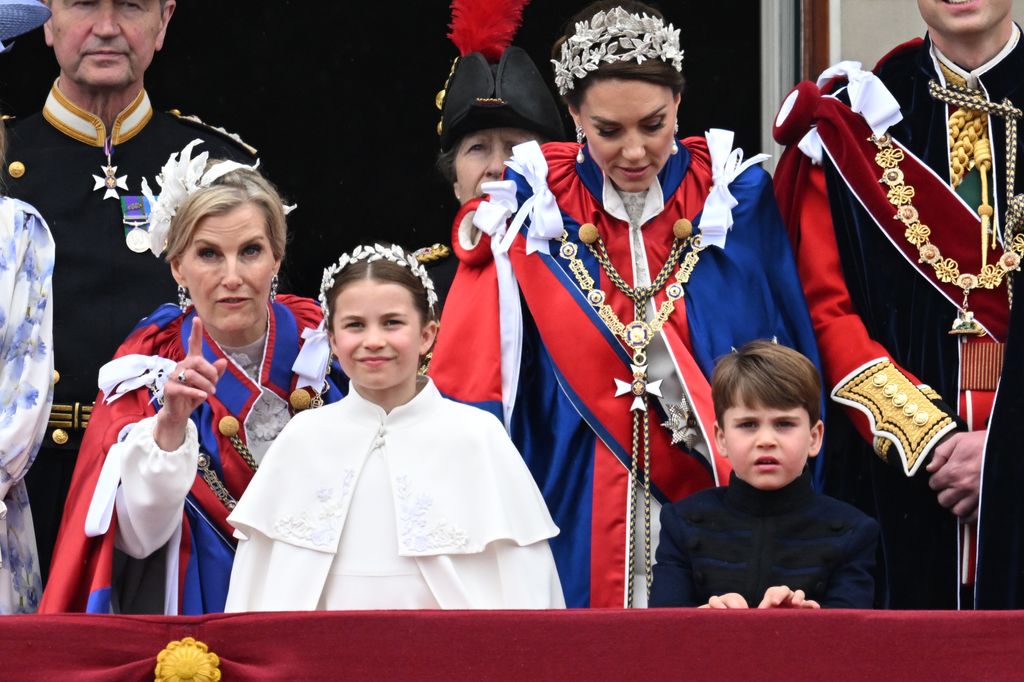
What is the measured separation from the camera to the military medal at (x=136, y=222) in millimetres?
4598

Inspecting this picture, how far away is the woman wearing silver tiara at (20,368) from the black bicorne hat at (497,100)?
4.25ft

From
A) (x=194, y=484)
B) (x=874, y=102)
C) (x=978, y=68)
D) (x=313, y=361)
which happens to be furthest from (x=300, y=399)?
(x=978, y=68)

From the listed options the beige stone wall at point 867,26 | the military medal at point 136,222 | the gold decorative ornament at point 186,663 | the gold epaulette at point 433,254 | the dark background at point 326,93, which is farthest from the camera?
the dark background at point 326,93

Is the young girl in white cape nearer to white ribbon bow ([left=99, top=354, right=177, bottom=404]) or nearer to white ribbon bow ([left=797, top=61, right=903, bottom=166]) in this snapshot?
white ribbon bow ([left=99, top=354, right=177, bottom=404])

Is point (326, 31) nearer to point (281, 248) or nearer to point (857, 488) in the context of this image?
point (281, 248)

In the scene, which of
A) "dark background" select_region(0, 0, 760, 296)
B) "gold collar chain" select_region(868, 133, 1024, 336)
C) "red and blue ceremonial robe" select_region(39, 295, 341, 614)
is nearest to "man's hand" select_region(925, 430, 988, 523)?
"gold collar chain" select_region(868, 133, 1024, 336)

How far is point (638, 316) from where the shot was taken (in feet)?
13.0

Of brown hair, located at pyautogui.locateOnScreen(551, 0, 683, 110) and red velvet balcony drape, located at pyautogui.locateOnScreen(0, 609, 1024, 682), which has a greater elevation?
brown hair, located at pyautogui.locateOnScreen(551, 0, 683, 110)

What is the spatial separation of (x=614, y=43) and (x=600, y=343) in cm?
62

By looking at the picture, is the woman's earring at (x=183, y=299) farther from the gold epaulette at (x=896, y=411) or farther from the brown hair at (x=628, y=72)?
the gold epaulette at (x=896, y=411)

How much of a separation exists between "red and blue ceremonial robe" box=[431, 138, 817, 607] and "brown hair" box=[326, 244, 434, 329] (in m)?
0.25

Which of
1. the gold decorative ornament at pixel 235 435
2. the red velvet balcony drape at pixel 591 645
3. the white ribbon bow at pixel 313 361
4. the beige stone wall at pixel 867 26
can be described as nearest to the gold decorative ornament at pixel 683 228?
the white ribbon bow at pixel 313 361

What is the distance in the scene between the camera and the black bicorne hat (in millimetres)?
4945

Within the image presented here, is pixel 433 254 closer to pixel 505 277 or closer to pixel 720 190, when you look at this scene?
pixel 505 277
